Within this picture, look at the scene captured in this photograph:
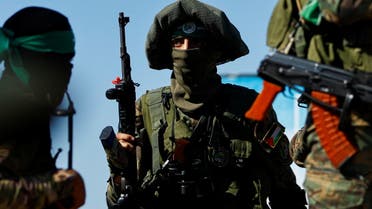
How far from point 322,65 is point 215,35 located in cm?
223

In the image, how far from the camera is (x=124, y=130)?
845cm

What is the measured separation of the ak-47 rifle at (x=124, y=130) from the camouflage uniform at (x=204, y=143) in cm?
5

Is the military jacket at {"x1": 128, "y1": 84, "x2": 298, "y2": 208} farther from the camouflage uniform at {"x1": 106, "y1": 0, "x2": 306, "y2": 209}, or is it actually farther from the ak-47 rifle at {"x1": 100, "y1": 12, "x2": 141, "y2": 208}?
the ak-47 rifle at {"x1": 100, "y1": 12, "x2": 141, "y2": 208}

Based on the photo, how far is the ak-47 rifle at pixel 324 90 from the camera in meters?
6.26

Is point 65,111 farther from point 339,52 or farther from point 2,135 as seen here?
point 339,52

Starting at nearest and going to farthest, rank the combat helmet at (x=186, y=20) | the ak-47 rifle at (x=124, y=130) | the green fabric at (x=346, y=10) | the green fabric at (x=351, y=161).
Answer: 1. the green fabric at (x=346, y=10)
2. the green fabric at (x=351, y=161)
3. the ak-47 rifle at (x=124, y=130)
4. the combat helmet at (x=186, y=20)

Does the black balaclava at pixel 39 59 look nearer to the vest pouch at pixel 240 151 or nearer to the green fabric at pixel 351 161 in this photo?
the green fabric at pixel 351 161

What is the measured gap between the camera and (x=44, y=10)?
250 inches

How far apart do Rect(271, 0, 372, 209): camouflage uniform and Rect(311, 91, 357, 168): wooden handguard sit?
0.04 metres

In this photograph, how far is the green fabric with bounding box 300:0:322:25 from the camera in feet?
20.9

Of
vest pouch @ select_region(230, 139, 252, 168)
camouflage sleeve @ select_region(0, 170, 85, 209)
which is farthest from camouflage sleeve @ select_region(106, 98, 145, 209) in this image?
camouflage sleeve @ select_region(0, 170, 85, 209)

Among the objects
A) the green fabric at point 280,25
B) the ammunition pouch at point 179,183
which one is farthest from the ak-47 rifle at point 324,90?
the ammunition pouch at point 179,183

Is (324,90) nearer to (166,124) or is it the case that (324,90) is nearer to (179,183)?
(179,183)

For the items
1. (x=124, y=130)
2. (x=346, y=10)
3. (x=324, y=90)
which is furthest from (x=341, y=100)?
(x=124, y=130)
